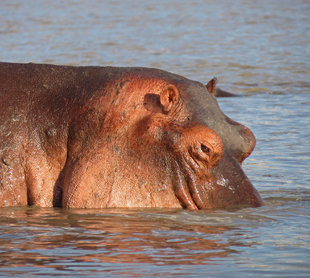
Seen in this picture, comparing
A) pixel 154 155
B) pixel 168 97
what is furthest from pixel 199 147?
pixel 168 97

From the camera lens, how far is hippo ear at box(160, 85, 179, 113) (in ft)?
21.0

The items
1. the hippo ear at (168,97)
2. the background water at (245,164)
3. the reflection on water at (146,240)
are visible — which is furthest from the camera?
the hippo ear at (168,97)

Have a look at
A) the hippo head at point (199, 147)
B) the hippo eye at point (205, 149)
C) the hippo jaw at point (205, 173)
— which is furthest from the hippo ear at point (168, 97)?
the hippo eye at point (205, 149)

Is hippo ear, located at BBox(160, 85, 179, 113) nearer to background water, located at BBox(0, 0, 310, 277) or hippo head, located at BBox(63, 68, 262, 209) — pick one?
hippo head, located at BBox(63, 68, 262, 209)

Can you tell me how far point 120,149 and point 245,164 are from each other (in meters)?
Result: 2.96

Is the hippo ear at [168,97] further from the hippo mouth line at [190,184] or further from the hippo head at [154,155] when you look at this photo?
the hippo mouth line at [190,184]

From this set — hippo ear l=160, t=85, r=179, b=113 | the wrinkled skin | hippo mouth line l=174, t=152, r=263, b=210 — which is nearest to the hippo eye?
the wrinkled skin

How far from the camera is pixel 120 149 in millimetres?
6332

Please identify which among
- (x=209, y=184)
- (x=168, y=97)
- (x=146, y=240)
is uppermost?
(x=168, y=97)

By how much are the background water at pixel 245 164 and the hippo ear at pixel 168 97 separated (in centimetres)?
79

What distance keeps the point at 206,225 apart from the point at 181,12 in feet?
76.1

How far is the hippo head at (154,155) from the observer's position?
6.28 m

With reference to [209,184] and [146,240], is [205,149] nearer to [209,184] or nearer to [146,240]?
[209,184]

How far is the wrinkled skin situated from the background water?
0.14 m
